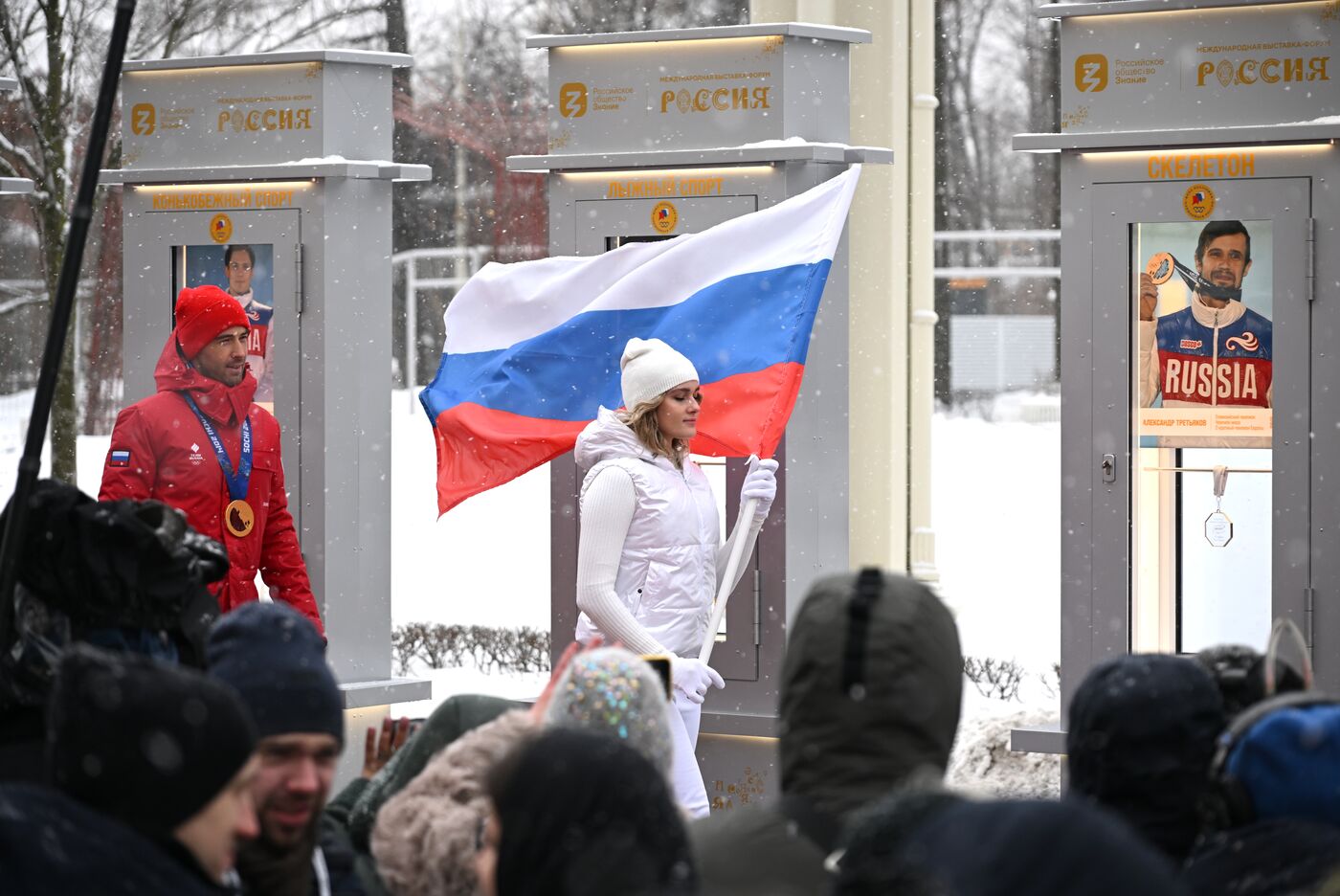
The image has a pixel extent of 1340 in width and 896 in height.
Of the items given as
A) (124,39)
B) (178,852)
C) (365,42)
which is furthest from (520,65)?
(178,852)

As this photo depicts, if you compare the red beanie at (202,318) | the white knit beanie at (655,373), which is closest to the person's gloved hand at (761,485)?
the white knit beanie at (655,373)

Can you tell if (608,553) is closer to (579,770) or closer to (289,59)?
(289,59)

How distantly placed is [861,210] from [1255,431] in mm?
3360

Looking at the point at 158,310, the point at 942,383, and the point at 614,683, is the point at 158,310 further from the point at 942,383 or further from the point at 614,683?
the point at 942,383

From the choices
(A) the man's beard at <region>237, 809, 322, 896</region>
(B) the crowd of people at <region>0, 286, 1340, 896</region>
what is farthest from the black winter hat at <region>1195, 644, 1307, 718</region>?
(A) the man's beard at <region>237, 809, 322, 896</region>

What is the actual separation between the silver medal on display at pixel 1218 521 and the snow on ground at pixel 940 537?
4.97 metres

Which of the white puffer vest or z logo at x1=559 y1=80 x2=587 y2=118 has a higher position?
z logo at x1=559 y1=80 x2=587 y2=118

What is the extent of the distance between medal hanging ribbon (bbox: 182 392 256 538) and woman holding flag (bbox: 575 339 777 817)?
3.31 ft

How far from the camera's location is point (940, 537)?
15633mm

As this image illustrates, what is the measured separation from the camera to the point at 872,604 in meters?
2.97

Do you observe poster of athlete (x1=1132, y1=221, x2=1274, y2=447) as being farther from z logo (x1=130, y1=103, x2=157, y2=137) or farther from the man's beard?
the man's beard

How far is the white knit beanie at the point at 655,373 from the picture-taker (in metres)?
5.88

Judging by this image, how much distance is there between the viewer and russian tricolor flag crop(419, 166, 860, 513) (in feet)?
21.2

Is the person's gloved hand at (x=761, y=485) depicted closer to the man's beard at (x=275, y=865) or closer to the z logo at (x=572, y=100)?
the z logo at (x=572, y=100)
